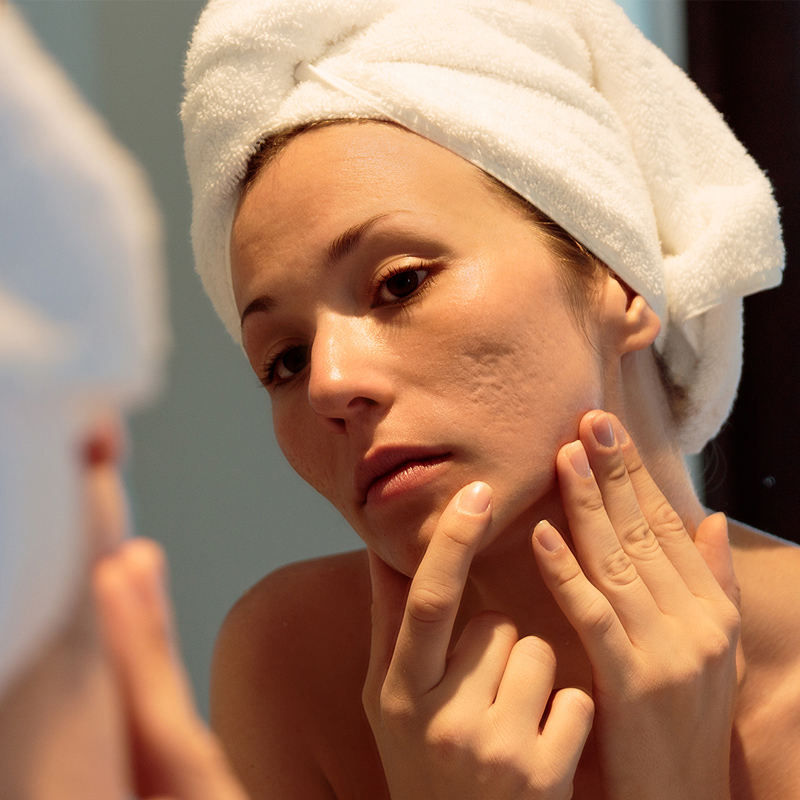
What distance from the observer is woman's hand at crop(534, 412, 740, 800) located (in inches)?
26.2

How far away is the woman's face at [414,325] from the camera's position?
0.65 metres

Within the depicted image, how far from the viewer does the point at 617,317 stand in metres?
0.75

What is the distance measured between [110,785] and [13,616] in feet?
0.20

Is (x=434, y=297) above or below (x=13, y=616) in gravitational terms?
below

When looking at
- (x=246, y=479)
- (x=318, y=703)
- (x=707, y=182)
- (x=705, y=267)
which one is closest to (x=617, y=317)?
(x=705, y=267)

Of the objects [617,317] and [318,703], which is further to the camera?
[318,703]

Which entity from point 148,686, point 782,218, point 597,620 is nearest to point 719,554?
point 597,620

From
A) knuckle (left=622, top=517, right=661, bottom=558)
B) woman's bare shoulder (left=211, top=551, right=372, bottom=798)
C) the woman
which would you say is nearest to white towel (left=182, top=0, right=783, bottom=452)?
the woman

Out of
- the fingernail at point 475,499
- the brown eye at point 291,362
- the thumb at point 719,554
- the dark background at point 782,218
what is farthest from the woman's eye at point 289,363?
the dark background at point 782,218

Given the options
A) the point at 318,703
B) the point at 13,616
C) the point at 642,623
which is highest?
the point at 13,616

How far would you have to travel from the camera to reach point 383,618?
76cm

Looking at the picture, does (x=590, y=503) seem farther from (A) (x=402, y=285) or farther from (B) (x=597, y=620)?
(A) (x=402, y=285)

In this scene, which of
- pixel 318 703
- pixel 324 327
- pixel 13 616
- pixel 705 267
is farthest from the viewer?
pixel 318 703

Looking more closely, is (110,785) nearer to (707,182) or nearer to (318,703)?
(318,703)
